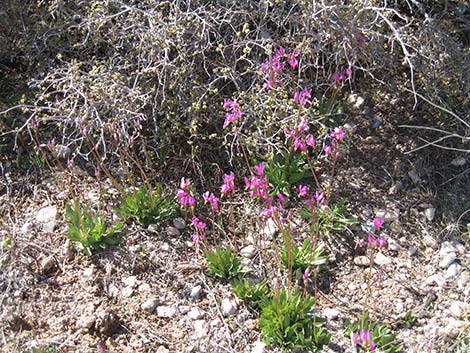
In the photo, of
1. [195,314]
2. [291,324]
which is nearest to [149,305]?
[195,314]

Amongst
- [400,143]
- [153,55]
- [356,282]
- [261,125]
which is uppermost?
[153,55]

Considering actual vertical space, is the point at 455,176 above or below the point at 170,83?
below

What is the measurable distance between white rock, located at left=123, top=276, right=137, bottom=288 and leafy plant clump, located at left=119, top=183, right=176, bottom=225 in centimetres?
32

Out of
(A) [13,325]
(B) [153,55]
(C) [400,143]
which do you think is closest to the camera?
(A) [13,325]

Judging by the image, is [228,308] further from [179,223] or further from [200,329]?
[179,223]

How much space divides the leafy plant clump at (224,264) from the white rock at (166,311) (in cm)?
27

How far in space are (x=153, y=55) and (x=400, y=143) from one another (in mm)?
1510

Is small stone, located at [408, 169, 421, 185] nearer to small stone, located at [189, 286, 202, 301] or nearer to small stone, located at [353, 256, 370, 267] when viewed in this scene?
small stone, located at [353, 256, 370, 267]

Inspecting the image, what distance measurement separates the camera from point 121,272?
10.2 feet

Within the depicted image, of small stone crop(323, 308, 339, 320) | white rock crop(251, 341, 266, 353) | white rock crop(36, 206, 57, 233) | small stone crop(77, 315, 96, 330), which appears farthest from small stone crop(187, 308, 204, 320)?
white rock crop(36, 206, 57, 233)

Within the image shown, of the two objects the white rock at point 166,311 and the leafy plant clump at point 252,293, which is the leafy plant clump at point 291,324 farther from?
the white rock at point 166,311

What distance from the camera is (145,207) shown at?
10.8 ft

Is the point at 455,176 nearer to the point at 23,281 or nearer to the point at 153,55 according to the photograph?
the point at 153,55

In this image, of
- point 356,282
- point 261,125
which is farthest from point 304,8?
point 356,282
